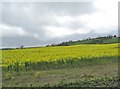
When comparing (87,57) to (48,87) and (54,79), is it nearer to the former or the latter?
(54,79)

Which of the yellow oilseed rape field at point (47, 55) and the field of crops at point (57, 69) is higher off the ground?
the yellow oilseed rape field at point (47, 55)

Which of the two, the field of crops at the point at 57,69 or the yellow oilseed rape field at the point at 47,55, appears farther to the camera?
the yellow oilseed rape field at the point at 47,55

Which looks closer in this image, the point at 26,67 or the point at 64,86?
the point at 64,86

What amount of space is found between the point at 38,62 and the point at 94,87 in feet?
32.6

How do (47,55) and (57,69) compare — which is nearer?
(57,69)

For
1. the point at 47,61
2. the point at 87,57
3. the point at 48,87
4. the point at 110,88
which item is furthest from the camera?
the point at 87,57

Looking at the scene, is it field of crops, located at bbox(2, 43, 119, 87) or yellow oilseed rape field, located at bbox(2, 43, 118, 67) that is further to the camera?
yellow oilseed rape field, located at bbox(2, 43, 118, 67)

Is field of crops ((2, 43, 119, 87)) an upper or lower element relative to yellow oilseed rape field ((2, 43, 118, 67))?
lower

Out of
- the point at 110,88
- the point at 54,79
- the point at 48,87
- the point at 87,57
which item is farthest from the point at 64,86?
the point at 87,57

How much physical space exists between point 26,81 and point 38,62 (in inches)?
229

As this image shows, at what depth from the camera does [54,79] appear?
14.8m

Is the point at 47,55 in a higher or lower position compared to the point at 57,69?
higher

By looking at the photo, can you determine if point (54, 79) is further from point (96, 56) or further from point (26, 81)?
point (96, 56)

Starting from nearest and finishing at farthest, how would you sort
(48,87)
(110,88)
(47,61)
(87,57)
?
(110,88)
(48,87)
(47,61)
(87,57)
